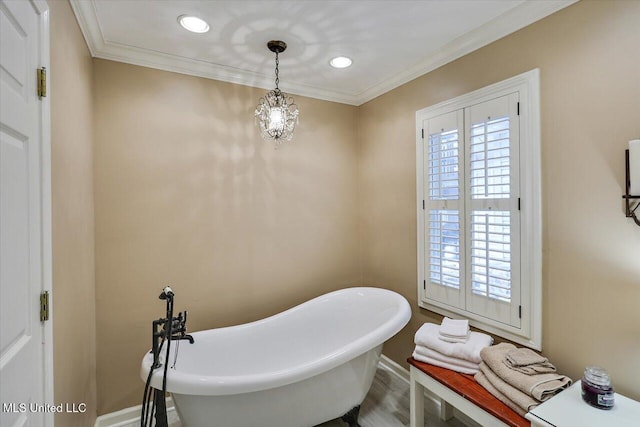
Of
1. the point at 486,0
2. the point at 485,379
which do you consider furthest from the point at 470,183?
the point at 485,379

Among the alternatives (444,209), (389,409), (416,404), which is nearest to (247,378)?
(416,404)

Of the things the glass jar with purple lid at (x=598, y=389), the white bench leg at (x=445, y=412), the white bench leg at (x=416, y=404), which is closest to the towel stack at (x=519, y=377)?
the glass jar with purple lid at (x=598, y=389)

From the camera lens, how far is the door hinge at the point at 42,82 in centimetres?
109

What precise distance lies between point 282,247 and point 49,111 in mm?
1811

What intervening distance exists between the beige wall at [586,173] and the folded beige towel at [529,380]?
0.25 metres

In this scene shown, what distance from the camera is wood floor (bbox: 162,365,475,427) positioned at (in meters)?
2.06

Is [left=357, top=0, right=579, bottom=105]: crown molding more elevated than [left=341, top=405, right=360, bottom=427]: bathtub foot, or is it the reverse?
[left=357, top=0, right=579, bottom=105]: crown molding

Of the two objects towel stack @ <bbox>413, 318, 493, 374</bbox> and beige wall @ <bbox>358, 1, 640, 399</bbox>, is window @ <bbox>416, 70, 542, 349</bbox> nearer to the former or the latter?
beige wall @ <bbox>358, 1, 640, 399</bbox>

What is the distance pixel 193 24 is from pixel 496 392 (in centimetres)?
258

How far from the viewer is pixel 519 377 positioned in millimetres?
1443

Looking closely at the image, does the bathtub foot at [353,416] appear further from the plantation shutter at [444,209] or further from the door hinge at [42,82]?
the door hinge at [42,82]

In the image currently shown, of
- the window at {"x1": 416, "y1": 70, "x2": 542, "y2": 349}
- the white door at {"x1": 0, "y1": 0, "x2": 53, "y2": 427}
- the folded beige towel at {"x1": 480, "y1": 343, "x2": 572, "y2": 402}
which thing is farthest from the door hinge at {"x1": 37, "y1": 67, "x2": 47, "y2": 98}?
the folded beige towel at {"x1": 480, "y1": 343, "x2": 572, "y2": 402}

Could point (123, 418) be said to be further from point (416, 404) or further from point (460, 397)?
point (460, 397)

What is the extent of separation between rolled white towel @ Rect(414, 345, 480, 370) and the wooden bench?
0.16ft
